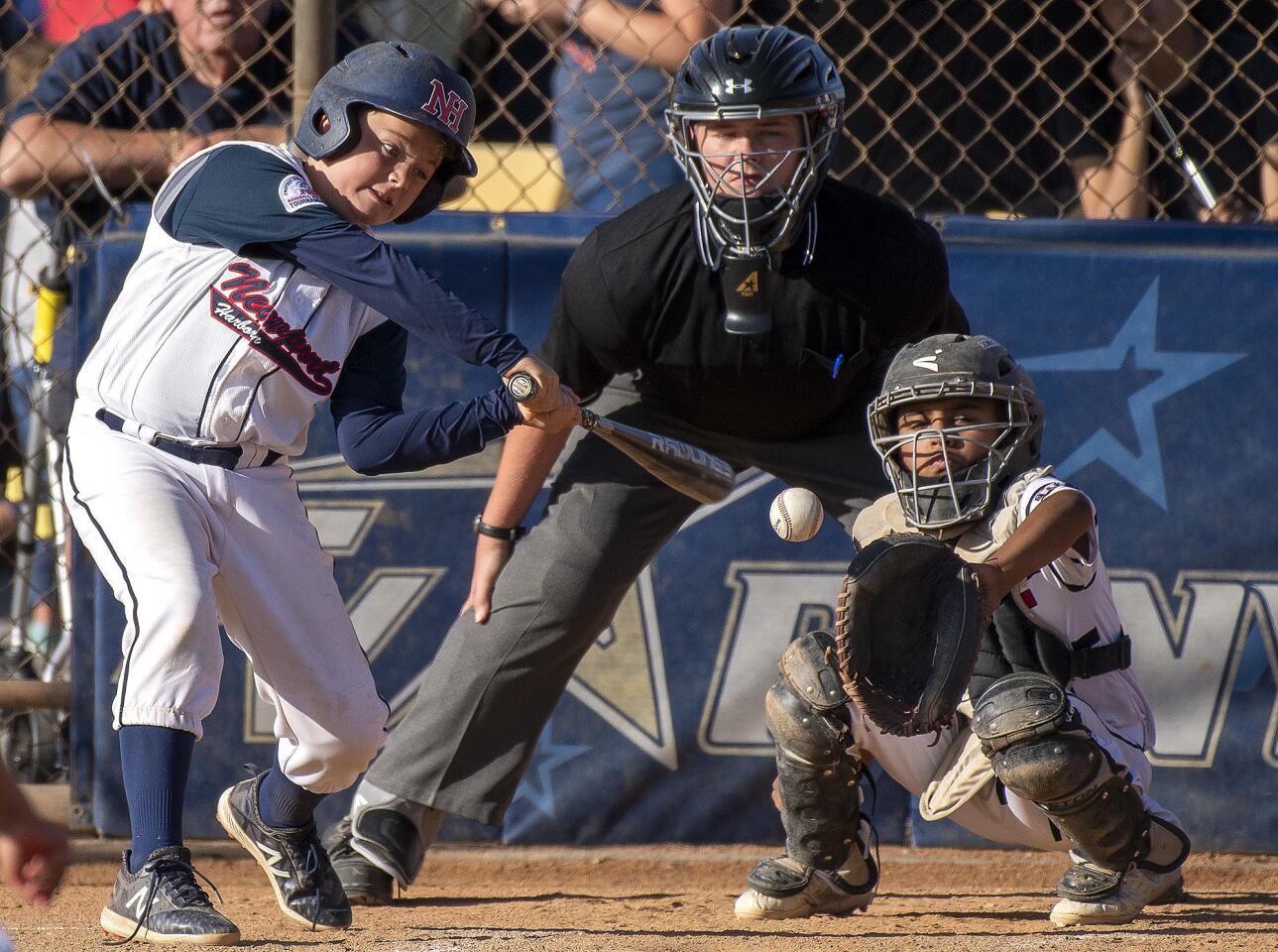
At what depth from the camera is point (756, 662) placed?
412 centimetres

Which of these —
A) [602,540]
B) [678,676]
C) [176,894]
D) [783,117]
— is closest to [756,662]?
[678,676]

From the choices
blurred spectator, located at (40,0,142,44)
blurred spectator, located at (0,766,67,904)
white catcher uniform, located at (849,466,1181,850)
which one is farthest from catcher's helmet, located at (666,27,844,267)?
blurred spectator, located at (40,0,142,44)

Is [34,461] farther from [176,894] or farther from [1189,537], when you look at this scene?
[1189,537]

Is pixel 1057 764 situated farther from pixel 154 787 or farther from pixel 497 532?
pixel 154 787

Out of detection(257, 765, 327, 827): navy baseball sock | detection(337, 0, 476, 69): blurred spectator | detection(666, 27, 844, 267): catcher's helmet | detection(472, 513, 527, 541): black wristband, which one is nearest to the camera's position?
detection(257, 765, 327, 827): navy baseball sock

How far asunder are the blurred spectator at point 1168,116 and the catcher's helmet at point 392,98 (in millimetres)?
2146

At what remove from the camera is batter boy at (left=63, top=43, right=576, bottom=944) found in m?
2.88

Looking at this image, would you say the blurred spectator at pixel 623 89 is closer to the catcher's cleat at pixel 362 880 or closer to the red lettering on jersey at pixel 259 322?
the red lettering on jersey at pixel 259 322

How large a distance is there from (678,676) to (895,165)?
5.85 feet

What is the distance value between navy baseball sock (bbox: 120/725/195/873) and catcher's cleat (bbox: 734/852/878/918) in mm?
1190

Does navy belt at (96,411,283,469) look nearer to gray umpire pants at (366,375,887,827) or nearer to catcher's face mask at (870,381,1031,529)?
gray umpire pants at (366,375,887,827)

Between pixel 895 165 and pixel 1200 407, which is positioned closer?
pixel 1200 407

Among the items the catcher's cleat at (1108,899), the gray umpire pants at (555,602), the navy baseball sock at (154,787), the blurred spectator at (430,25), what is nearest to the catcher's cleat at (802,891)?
the catcher's cleat at (1108,899)

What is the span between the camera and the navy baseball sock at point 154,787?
287 cm
